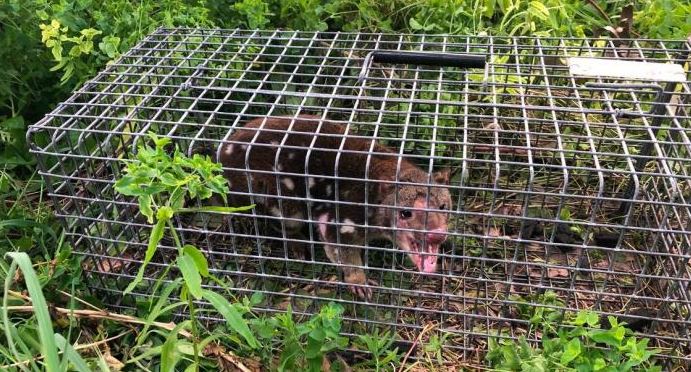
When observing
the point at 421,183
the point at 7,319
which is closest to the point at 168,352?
the point at 7,319

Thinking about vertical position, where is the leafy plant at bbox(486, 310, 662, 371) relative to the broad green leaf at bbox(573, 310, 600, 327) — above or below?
below

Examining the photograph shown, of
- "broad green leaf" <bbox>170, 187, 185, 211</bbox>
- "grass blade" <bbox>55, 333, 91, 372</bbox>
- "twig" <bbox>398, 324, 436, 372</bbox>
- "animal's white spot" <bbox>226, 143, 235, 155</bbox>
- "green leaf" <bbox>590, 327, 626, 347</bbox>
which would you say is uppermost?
"broad green leaf" <bbox>170, 187, 185, 211</bbox>

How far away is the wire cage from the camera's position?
2.21 meters

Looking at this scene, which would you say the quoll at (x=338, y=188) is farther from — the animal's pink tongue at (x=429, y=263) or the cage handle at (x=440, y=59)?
the cage handle at (x=440, y=59)

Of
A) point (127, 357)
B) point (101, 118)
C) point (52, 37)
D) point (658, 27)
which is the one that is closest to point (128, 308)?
point (127, 357)

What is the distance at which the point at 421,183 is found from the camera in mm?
2301

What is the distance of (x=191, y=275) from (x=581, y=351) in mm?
1327

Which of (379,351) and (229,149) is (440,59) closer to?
(229,149)

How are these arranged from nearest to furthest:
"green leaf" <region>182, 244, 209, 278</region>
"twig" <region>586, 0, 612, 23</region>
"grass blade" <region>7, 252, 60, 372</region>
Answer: "grass blade" <region>7, 252, 60, 372</region> < "green leaf" <region>182, 244, 209, 278</region> < "twig" <region>586, 0, 612, 23</region>

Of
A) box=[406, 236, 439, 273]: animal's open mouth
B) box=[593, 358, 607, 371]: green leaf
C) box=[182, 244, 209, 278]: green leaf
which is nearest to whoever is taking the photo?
box=[182, 244, 209, 278]: green leaf

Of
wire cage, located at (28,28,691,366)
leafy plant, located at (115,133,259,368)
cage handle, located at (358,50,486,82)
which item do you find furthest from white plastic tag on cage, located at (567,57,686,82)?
leafy plant, located at (115,133,259,368)

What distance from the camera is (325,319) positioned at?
7.07 feet

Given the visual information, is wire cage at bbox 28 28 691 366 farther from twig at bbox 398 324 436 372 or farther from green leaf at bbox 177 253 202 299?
green leaf at bbox 177 253 202 299

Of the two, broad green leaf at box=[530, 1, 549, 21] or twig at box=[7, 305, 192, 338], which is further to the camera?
broad green leaf at box=[530, 1, 549, 21]
